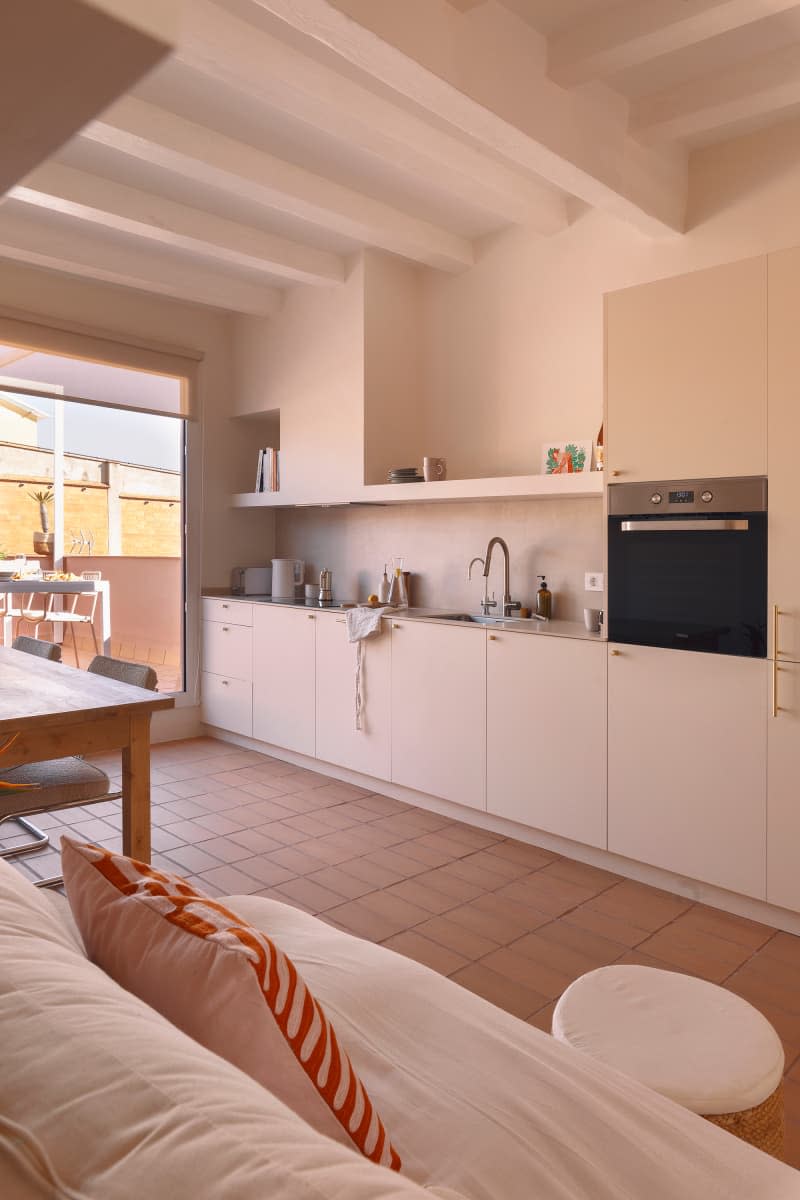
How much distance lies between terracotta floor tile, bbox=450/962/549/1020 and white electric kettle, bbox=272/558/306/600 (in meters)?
3.28

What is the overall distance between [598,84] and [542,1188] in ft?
11.0

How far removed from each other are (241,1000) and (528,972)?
1932 mm

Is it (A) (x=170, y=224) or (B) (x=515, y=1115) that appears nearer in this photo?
(B) (x=515, y=1115)

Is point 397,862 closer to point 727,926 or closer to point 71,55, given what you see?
point 727,926

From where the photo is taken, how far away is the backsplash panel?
13.4 feet

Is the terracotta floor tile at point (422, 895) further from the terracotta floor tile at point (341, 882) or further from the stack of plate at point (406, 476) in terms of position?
the stack of plate at point (406, 476)

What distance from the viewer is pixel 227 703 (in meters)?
5.43

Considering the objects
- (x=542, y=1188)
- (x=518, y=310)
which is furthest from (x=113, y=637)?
(x=542, y=1188)

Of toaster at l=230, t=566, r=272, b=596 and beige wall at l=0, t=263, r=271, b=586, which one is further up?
beige wall at l=0, t=263, r=271, b=586

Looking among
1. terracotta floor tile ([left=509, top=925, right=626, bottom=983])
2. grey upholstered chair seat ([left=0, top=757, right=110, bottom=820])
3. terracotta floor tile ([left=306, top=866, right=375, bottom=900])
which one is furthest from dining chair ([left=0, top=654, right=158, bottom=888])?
terracotta floor tile ([left=509, top=925, right=626, bottom=983])

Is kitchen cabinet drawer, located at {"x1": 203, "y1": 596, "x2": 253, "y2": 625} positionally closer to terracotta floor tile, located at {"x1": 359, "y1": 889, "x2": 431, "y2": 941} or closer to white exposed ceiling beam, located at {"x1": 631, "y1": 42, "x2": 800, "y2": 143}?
terracotta floor tile, located at {"x1": 359, "y1": 889, "x2": 431, "y2": 941}

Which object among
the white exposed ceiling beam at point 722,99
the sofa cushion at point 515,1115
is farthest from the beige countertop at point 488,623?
the sofa cushion at point 515,1115

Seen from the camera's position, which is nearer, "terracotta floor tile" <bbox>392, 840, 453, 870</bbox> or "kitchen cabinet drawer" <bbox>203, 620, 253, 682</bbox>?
"terracotta floor tile" <bbox>392, 840, 453, 870</bbox>

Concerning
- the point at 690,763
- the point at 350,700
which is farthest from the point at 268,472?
the point at 690,763
